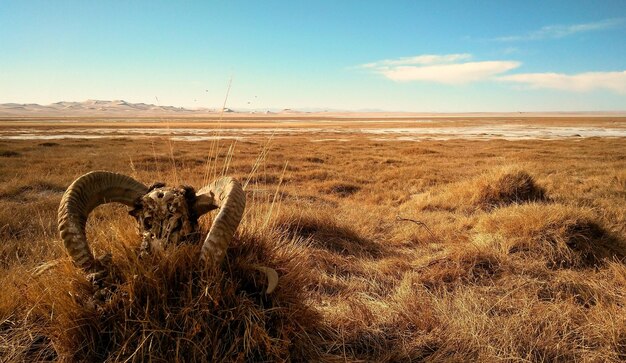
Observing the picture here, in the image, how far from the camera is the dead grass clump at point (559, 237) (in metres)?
5.77

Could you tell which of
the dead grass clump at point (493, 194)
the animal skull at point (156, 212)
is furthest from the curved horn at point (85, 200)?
the dead grass clump at point (493, 194)

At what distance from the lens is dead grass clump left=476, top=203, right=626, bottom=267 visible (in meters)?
5.77

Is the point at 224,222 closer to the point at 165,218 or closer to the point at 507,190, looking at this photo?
the point at 165,218

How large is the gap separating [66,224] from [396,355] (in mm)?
2837

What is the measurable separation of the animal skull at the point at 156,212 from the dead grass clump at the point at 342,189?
9.47 meters

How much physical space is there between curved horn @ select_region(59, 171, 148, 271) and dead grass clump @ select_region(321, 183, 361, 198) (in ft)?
31.4

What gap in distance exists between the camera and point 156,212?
10.1ft

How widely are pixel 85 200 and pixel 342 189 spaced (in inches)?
424

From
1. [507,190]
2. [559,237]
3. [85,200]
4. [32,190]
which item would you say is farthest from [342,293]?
[32,190]

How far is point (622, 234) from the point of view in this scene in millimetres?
6703

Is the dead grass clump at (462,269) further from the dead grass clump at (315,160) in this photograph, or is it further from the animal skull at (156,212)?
the dead grass clump at (315,160)

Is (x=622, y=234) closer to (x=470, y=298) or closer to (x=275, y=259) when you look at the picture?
(x=470, y=298)

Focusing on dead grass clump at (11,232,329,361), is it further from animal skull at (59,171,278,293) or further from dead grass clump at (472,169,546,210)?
dead grass clump at (472,169,546,210)

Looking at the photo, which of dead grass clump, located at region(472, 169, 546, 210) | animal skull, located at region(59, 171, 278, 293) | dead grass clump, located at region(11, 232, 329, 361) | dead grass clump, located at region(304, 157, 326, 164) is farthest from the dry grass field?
dead grass clump, located at region(304, 157, 326, 164)
